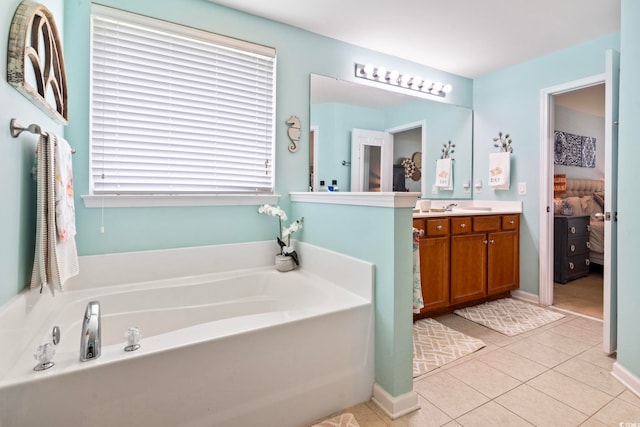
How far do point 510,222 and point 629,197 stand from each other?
4.60 ft

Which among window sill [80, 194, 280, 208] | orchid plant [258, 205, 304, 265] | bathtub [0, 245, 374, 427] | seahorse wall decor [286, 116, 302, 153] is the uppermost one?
seahorse wall decor [286, 116, 302, 153]

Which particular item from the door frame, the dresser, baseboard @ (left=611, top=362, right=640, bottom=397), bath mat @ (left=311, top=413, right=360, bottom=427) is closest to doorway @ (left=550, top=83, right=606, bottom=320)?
the dresser

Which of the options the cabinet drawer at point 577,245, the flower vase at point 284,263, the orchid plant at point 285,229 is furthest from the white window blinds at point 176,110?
the cabinet drawer at point 577,245

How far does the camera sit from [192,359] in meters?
1.22

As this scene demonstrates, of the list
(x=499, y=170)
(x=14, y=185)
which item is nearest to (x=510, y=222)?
(x=499, y=170)

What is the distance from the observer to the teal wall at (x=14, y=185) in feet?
3.64

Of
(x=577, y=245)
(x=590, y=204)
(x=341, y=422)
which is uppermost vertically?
(x=590, y=204)

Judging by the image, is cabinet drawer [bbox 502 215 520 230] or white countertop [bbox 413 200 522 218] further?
white countertop [bbox 413 200 522 218]

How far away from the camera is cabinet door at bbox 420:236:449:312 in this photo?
2.57m

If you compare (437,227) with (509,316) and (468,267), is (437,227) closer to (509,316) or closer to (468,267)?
(468,267)

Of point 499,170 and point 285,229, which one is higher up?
point 499,170

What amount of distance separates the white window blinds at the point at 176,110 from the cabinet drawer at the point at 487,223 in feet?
6.04

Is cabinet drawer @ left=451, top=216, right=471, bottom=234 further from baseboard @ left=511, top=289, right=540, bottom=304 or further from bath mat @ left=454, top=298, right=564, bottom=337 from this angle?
baseboard @ left=511, top=289, right=540, bottom=304

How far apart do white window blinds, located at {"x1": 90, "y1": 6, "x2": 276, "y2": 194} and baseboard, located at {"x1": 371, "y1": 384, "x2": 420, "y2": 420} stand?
1.54 meters
